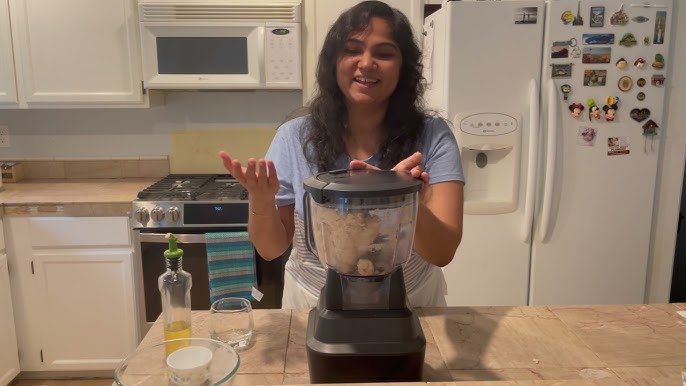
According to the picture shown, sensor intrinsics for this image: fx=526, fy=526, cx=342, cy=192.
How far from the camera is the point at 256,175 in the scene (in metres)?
0.94

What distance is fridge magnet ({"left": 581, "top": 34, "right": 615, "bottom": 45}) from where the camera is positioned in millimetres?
2016

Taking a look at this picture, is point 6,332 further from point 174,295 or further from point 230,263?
point 174,295

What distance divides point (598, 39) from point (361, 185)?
1686 millimetres

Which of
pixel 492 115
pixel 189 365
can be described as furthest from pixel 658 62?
pixel 189 365

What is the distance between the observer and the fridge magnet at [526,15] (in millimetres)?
1991

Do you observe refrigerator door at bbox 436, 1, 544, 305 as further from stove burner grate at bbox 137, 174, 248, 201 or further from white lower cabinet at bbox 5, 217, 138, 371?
white lower cabinet at bbox 5, 217, 138, 371

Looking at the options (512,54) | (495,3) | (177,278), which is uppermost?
(495,3)

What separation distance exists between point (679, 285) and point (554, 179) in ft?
4.71

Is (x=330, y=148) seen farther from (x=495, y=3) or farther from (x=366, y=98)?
(x=495, y=3)

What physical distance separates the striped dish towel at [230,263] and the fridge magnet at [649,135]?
1659 millimetres

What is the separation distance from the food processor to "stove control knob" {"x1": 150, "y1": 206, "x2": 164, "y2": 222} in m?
1.56

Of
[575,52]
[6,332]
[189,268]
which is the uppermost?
[575,52]

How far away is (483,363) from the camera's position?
0.95 meters

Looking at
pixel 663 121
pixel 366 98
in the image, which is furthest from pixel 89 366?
pixel 663 121
